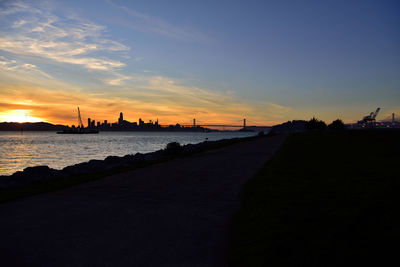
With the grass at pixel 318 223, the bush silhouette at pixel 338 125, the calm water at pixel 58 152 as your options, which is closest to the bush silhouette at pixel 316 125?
the bush silhouette at pixel 338 125

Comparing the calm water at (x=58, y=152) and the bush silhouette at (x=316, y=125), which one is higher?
the bush silhouette at (x=316, y=125)

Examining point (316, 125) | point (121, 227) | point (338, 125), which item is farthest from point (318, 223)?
point (316, 125)

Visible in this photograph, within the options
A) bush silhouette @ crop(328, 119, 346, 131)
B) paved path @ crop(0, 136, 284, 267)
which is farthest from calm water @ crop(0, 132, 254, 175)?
bush silhouette @ crop(328, 119, 346, 131)

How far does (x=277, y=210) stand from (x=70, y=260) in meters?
4.38

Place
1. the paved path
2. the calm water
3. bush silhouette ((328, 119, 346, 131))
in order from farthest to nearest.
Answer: bush silhouette ((328, 119, 346, 131))
the calm water
the paved path

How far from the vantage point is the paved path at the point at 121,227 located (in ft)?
13.9

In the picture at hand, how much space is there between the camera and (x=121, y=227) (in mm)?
5512

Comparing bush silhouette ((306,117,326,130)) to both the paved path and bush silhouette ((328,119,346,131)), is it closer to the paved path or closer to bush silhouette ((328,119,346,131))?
bush silhouette ((328,119,346,131))

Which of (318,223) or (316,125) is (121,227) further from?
(316,125)

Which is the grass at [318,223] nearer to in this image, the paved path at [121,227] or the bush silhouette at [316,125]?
the paved path at [121,227]

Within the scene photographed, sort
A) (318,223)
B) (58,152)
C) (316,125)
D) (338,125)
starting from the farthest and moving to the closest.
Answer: (316,125) → (338,125) → (58,152) → (318,223)

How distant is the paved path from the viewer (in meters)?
4.23

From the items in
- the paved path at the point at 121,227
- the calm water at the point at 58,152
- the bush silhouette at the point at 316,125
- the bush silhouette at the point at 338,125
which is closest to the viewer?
the paved path at the point at 121,227

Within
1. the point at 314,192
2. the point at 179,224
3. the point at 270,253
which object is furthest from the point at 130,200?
the point at 314,192
